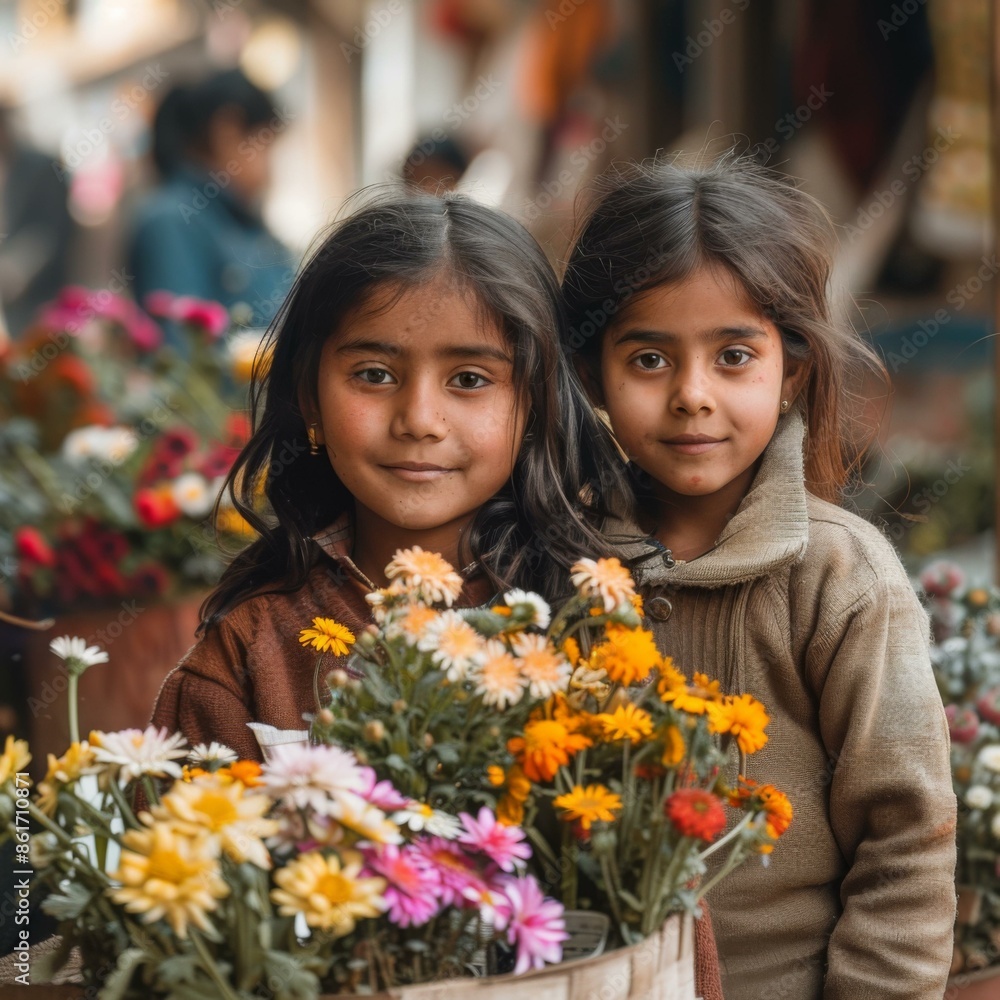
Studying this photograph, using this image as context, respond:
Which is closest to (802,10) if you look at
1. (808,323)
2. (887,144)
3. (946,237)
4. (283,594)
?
(887,144)

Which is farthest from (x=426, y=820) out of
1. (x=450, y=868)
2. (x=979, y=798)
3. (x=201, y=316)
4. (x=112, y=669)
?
(x=201, y=316)

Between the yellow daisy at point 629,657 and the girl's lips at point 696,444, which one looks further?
the girl's lips at point 696,444

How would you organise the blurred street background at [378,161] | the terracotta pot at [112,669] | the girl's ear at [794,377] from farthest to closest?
the blurred street background at [378,161] < the terracotta pot at [112,669] < the girl's ear at [794,377]

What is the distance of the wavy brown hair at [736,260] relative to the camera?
153 cm

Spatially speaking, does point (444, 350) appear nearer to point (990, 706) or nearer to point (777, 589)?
point (777, 589)

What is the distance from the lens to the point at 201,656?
150 centimetres

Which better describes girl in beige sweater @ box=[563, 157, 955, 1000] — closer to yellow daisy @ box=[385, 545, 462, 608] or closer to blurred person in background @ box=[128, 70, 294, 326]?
yellow daisy @ box=[385, 545, 462, 608]

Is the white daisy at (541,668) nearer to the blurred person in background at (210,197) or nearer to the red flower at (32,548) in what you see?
the red flower at (32,548)

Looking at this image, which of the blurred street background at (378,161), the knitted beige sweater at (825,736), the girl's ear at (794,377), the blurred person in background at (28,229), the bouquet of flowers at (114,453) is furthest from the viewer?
the blurred person in background at (28,229)

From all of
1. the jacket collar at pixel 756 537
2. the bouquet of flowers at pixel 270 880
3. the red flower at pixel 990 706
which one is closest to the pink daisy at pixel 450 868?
the bouquet of flowers at pixel 270 880

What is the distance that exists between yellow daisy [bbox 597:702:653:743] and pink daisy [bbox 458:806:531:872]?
109mm

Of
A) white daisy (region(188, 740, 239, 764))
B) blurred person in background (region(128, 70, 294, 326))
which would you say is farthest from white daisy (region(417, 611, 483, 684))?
blurred person in background (region(128, 70, 294, 326))

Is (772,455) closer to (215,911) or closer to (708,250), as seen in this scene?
(708,250)

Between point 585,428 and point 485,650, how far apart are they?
611 millimetres
